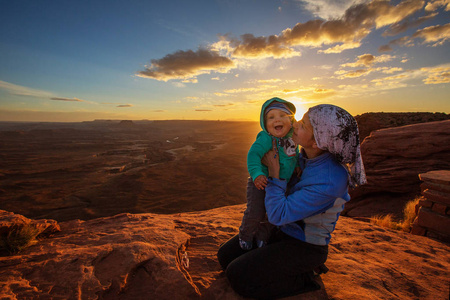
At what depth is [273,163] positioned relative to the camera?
1.90 m

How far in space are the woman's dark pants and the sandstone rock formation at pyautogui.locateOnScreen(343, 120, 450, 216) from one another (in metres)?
8.71

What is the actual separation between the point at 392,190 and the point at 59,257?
11.9 metres

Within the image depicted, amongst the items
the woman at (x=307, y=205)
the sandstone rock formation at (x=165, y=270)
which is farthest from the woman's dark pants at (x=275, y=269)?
the sandstone rock formation at (x=165, y=270)

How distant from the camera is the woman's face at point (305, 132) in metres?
1.73

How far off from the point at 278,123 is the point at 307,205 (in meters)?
1.00

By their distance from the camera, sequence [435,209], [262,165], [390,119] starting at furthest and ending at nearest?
[390,119]
[435,209]
[262,165]

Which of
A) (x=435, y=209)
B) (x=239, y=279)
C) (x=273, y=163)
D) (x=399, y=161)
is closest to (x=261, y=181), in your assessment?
(x=273, y=163)

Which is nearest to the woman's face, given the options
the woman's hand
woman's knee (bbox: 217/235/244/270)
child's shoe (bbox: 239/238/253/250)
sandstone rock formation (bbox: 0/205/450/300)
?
the woman's hand

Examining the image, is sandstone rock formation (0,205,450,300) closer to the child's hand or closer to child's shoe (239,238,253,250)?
child's shoe (239,238,253,250)

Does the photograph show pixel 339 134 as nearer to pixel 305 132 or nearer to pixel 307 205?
pixel 305 132

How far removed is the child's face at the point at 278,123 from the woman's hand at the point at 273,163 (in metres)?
0.35

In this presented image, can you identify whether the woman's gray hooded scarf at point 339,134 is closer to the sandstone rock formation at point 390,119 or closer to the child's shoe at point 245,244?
the child's shoe at point 245,244

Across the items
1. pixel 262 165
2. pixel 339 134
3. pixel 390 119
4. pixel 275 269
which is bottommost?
pixel 275 269

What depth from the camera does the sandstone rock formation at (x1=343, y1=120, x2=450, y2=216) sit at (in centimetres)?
818
